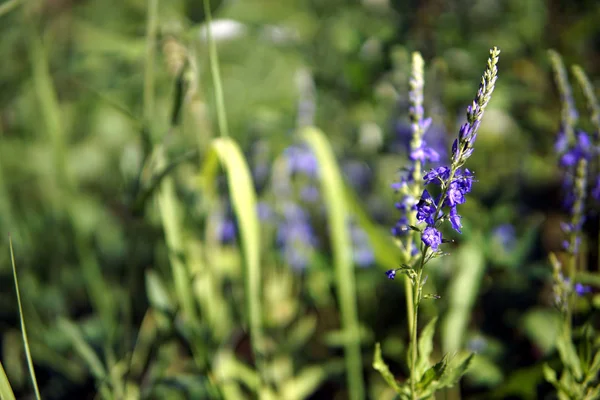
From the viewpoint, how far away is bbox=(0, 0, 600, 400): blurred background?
164 cm

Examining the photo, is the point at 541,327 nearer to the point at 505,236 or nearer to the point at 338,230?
the point at 505,236

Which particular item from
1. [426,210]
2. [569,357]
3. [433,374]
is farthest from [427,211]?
[569,357]

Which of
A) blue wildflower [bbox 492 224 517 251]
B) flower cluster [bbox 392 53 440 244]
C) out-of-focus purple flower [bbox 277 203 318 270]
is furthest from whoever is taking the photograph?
out-of-focus purple flower [bbox 277 203 318 270]

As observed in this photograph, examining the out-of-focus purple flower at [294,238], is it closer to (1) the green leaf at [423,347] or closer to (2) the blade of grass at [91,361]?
(2) the blade of grass at [91,361]

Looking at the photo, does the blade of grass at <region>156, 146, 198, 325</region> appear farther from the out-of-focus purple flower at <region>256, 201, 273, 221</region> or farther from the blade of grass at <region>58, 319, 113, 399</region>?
the out-of-focus purple flower at <region>256, 201, 273, 221</region>

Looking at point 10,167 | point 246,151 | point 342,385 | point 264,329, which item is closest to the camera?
point 342,385

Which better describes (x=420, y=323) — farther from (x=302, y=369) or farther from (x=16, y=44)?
(x=16, y=44)

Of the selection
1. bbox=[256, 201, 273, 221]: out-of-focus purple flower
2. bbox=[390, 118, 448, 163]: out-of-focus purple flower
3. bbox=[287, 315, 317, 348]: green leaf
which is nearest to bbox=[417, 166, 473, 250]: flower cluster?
bbox=[390, 118, 448, 163]: out-of-focus purple flower

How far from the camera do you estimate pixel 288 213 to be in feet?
7.27

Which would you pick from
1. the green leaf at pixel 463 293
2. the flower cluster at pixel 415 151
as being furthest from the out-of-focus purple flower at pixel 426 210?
the green leaf at pixel 463 293

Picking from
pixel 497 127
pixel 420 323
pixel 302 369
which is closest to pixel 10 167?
pixel 302 369

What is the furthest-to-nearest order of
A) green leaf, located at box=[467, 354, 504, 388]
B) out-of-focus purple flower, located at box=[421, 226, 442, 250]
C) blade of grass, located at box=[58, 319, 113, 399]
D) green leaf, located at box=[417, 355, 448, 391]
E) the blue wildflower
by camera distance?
1. the blue wildflower
2. green leaf, located at box=[467, 354, 504, 388]
3. blade of grass, located at box=[58, 319, 113, 399]
4. green leaf, located at box=[417, 355, 448, 391]
5. out-of-focus purple flower, located at box=[421, 226, 442, 250]

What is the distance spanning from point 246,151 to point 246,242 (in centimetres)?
127

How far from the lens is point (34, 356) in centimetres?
195
